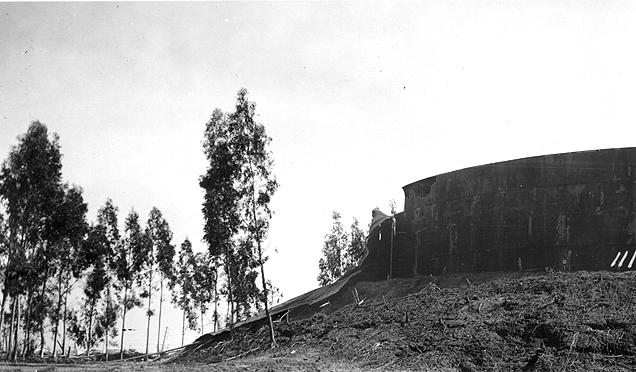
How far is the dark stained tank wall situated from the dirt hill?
185 centimetres

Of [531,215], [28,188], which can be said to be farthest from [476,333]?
[28,188]

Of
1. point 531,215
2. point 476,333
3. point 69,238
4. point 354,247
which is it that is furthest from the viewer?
point 354,247

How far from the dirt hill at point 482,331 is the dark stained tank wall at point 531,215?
1852 millimetres

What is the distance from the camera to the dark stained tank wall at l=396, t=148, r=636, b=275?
1129 inches

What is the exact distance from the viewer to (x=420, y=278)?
34.0m

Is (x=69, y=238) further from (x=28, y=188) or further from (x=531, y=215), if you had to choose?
(x=531, y=215)

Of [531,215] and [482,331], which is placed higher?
[531,215]

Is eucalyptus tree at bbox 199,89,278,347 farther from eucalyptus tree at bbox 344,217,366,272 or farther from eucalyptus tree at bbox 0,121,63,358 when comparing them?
eucalyptus tree at bbox 344,217,366,272

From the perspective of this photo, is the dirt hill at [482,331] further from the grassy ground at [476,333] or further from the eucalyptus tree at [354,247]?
the eucalyptus tree at [354,247]

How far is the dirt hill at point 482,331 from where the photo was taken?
20.3m

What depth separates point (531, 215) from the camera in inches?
1219

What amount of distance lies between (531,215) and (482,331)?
9784 millimetres

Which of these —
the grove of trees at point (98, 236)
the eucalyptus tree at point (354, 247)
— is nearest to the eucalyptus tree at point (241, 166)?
the grove of trees at point (98, 236)

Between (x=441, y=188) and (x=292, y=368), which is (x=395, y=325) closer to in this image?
(x=292, y=368)
